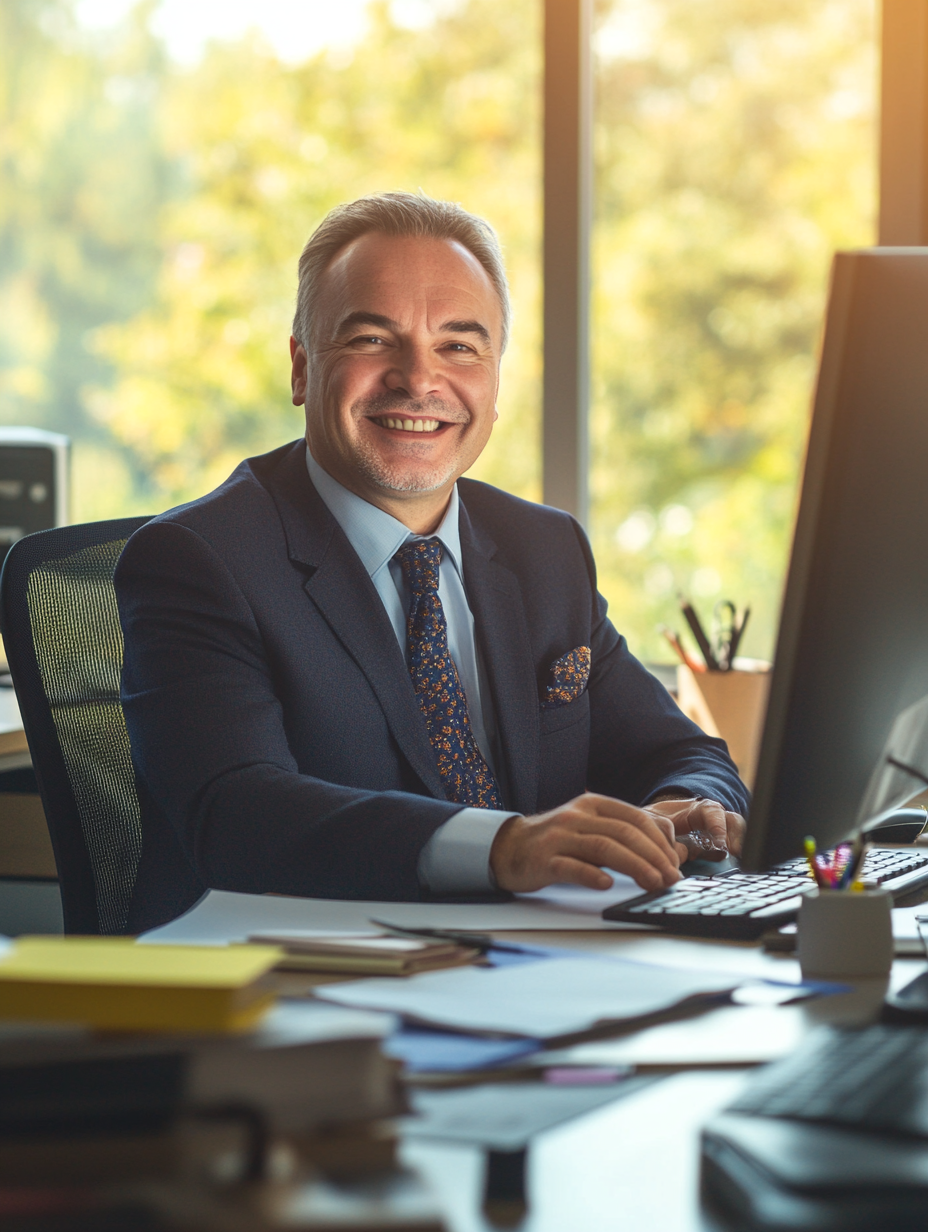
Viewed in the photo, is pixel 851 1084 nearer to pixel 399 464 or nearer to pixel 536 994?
Result: pixel 536 994

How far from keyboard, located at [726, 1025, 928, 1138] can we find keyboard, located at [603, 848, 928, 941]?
297 mm

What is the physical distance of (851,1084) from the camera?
Result: 0.62 meters

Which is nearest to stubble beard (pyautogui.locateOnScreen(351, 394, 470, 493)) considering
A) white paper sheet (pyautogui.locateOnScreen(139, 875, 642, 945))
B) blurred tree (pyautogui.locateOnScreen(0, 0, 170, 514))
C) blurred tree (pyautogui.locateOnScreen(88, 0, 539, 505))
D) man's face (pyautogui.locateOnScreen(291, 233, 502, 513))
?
man's face (pyautogui.locateOnScreen(291, 233, 502, 513))

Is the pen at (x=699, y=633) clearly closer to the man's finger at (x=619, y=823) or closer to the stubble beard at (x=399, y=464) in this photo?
the stubble beard at (x=399, y=464)

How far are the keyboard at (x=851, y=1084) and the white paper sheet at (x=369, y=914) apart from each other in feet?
1.16

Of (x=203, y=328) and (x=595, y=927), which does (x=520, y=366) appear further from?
(x=595, y=927)

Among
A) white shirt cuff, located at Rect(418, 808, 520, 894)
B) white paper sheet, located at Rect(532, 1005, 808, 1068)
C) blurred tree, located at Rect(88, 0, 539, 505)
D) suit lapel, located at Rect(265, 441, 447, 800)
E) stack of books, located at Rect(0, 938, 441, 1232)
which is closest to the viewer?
stack of books, located at Rect(0, 938, 441, 1232)

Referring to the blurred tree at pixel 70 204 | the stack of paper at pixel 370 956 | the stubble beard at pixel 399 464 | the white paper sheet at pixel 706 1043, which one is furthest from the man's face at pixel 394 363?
the blurred tree at pixel 70 204

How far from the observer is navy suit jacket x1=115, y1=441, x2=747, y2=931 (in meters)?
1.18

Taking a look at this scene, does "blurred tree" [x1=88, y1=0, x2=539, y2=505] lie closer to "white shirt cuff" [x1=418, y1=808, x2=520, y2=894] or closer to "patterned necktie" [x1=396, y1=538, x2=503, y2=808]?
"patterned necktie" [x1=396, y1=538, x2=503, y2=808]

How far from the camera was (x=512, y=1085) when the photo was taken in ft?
2.20

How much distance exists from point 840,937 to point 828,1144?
0.36m

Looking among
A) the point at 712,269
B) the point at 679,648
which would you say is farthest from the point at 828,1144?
the point at 712,269

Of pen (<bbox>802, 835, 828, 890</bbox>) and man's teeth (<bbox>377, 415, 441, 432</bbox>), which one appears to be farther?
man's teeth (<bbox>377, 415, 441, 432</bbox>)
